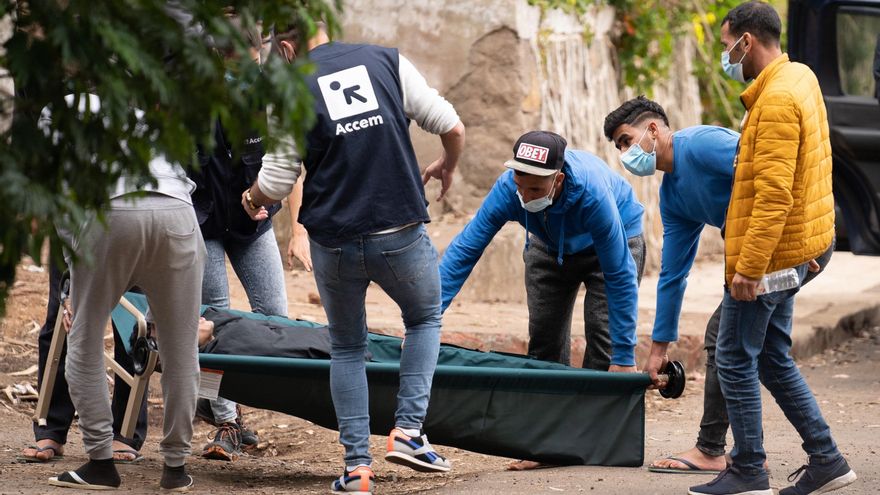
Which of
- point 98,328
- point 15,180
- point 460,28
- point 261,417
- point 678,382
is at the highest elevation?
point 460,28

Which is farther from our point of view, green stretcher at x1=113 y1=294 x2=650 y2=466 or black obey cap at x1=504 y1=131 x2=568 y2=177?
black obey cap at x1=504 y1=131 x2=568 y2=177

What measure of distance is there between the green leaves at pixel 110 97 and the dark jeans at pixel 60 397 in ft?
8.30

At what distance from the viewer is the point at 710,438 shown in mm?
4766

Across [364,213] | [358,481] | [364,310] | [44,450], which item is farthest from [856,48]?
[44,450]

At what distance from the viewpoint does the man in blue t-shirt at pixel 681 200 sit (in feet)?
14.8

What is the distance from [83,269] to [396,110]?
3.63 ft

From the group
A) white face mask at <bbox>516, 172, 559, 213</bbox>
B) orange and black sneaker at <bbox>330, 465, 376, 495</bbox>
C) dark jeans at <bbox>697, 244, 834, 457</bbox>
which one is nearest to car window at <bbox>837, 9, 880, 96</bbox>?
dark jeans at <bbox>697, 244, 834, 457</bbox>

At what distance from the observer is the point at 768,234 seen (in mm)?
3836

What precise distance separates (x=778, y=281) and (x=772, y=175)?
1.24ft

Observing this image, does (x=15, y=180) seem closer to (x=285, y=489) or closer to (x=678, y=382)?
(x=285, y=489)

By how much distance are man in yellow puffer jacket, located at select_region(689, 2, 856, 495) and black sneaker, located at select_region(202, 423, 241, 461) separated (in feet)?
6.29

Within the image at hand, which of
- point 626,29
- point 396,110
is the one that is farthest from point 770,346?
point 626,29

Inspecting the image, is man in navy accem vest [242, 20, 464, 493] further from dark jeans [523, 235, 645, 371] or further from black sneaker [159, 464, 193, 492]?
dark jeans [523, 235, 645, 371]

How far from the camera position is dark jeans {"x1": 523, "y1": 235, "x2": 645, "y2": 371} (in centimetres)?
519
